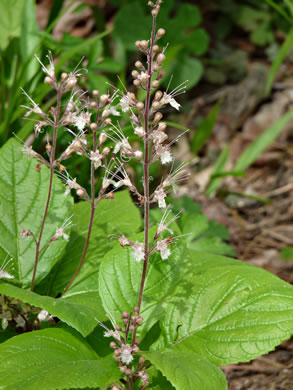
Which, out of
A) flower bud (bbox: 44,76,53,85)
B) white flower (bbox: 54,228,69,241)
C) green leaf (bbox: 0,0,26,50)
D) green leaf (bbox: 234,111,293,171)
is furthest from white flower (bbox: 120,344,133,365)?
green leaf (bbox: 234,111,293,171)

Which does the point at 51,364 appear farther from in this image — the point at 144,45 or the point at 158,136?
the point at 144,45

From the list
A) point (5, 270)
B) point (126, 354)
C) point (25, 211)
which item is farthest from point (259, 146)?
point (126, 354)

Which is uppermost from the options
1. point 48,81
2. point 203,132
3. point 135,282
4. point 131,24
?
point 131,24

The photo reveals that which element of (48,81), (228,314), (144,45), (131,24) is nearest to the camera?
(144,45)

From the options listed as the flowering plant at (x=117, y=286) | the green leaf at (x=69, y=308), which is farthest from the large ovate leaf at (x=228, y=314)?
the green leaf at (x=69, y=308)

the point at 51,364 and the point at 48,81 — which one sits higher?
the point at 48,81

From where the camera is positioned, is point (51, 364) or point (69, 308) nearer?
point (51, 364)

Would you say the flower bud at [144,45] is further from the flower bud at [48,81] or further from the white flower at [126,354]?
the white flower at [126,354]
